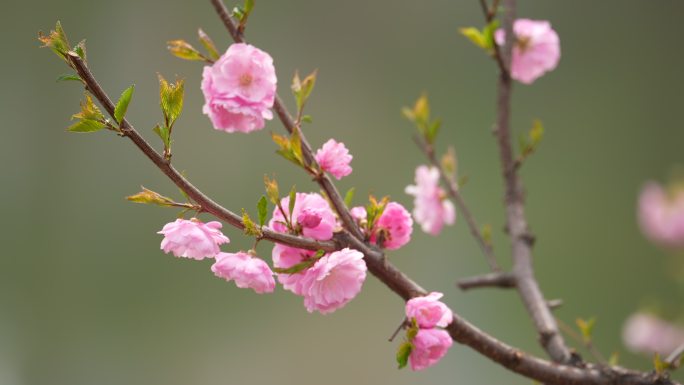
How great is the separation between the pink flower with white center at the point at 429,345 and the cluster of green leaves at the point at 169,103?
0.84ft

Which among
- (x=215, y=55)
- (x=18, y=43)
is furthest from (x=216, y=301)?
(x=215, y=55)

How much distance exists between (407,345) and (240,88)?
0.26 meters

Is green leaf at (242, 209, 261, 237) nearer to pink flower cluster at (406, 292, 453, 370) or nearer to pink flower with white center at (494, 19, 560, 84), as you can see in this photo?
pink flower cluster at (406, 292, 453, 370)

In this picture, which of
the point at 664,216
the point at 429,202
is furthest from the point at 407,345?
the point at 664,216

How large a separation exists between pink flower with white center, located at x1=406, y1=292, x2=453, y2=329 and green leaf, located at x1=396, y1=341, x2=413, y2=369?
0.8 inches

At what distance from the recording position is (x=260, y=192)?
1.91m

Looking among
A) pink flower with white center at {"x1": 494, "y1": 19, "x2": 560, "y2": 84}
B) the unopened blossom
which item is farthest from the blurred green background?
pink flower with white center at {"x1": 494, "y1": 19, "x2": 560, "y2": 84}

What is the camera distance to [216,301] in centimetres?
185

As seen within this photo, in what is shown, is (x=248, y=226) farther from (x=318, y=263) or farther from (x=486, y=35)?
(x=486, y=35)

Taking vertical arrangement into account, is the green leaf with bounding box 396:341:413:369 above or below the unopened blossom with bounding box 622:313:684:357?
above

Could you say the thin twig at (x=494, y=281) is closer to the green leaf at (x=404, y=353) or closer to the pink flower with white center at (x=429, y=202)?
the pink flower with white center at (x=429, y=202)

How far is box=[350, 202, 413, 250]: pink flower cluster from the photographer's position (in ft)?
2.04

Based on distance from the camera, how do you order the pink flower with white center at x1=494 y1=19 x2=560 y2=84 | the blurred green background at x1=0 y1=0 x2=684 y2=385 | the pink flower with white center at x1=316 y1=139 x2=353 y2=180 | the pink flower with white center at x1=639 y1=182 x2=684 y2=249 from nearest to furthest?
the pink flower with white center at x1=316 y1=139 x2=353 y2=180, the pink flower with white center at x1=494 y1=19 x2=560 y2=84, the pink flower with white center at x1=639 y1=182 x2=684 y2=249, the blurred green background at x1=0 y1=0 x2=684 y2=385

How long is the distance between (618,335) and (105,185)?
167cm
